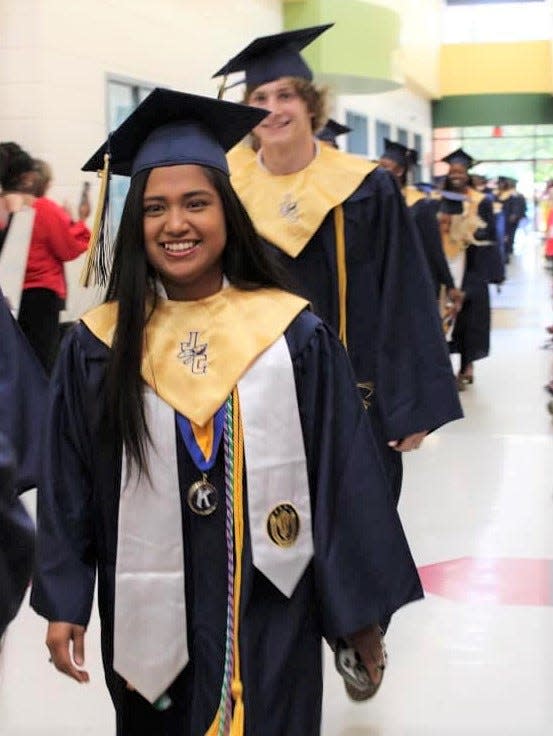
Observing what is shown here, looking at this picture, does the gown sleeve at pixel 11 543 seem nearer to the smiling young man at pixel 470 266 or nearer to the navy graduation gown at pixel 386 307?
the navy graduation gown at pixel 386 307

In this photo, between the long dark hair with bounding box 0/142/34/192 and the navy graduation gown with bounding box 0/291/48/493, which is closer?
the navy graduation gown with bounding box 0/291/48/493

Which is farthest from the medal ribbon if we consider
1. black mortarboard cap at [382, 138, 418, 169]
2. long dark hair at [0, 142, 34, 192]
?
black mortarboard cap at [382, 138, 418, 169]

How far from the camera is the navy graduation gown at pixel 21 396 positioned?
8.35 feet

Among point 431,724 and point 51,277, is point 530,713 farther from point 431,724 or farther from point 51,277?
point 51,277

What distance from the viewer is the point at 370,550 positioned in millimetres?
2326

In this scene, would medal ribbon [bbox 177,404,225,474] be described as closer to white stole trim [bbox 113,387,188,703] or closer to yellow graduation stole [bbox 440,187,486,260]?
white stole trim [bbox 113,387,188,703]

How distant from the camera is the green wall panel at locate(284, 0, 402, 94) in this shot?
1764cm

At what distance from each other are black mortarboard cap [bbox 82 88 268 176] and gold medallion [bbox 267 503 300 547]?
2.03 ft

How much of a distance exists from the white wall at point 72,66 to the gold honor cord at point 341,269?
6740 mm

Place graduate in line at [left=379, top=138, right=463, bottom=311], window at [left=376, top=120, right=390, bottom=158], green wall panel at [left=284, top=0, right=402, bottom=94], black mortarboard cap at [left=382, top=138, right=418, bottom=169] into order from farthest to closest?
window at [left=376, top=120, right=390, bottom=158], green wall panel at [left=284, top=0, right=402, bottom=94], black mortarboard cap at [left=382, top=138, right=418, bottom=169], graduate in line at [left=379, top=138, right=463, bottom=311]

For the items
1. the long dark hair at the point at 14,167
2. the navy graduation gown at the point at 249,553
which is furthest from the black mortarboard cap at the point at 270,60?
the long dark hair at the point at 14,167

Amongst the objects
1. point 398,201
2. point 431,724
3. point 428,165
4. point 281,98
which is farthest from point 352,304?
point 428,165

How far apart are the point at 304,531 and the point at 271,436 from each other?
0.18 metres

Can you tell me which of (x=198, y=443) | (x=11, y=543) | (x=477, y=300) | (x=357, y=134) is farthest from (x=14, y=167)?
(x=357, y=134)
